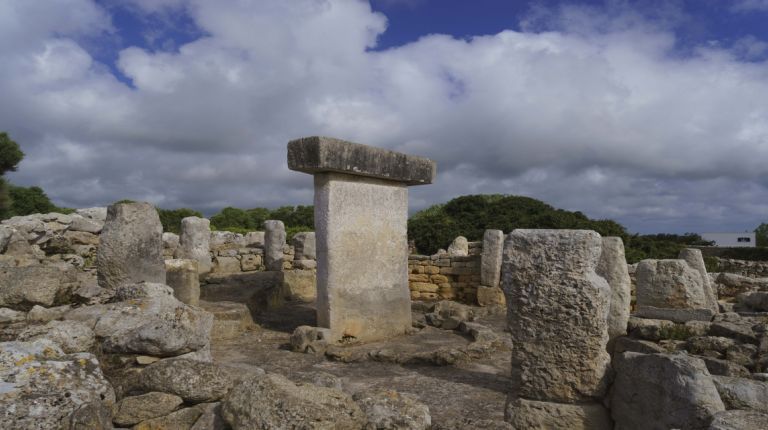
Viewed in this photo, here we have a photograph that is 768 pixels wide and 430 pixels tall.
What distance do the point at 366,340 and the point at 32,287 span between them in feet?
13.7

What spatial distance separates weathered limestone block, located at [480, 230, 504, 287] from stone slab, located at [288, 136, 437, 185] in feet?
9.88

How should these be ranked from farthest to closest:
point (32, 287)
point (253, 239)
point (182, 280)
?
point (253, 239), point (182, 280), point (32, 287)

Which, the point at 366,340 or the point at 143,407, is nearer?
the point at 143,407

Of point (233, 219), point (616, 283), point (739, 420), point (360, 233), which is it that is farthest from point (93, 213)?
point (233, 219)

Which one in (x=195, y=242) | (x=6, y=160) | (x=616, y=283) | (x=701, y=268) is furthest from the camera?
(x=6, y=160)

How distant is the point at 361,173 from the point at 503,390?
3505 mm

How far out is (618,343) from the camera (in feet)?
19.3

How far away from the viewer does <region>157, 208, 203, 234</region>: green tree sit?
24644 mm

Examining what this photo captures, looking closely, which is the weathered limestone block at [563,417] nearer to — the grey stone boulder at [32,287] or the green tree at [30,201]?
the grey stone boulder at [32,287]

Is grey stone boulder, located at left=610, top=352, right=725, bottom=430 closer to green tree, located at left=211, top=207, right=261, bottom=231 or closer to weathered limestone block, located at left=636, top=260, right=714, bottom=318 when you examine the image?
weathered limestone block, located at left=636, top=260, right=714, bottom=318

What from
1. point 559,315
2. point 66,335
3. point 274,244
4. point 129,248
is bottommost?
point 66,335

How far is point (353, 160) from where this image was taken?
287 inches

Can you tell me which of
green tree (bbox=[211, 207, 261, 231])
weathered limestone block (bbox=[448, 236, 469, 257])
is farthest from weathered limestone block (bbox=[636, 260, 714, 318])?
green tree (bbox=[211, 207, 261, 231])

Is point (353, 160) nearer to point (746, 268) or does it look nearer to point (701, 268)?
point (701, 268)
